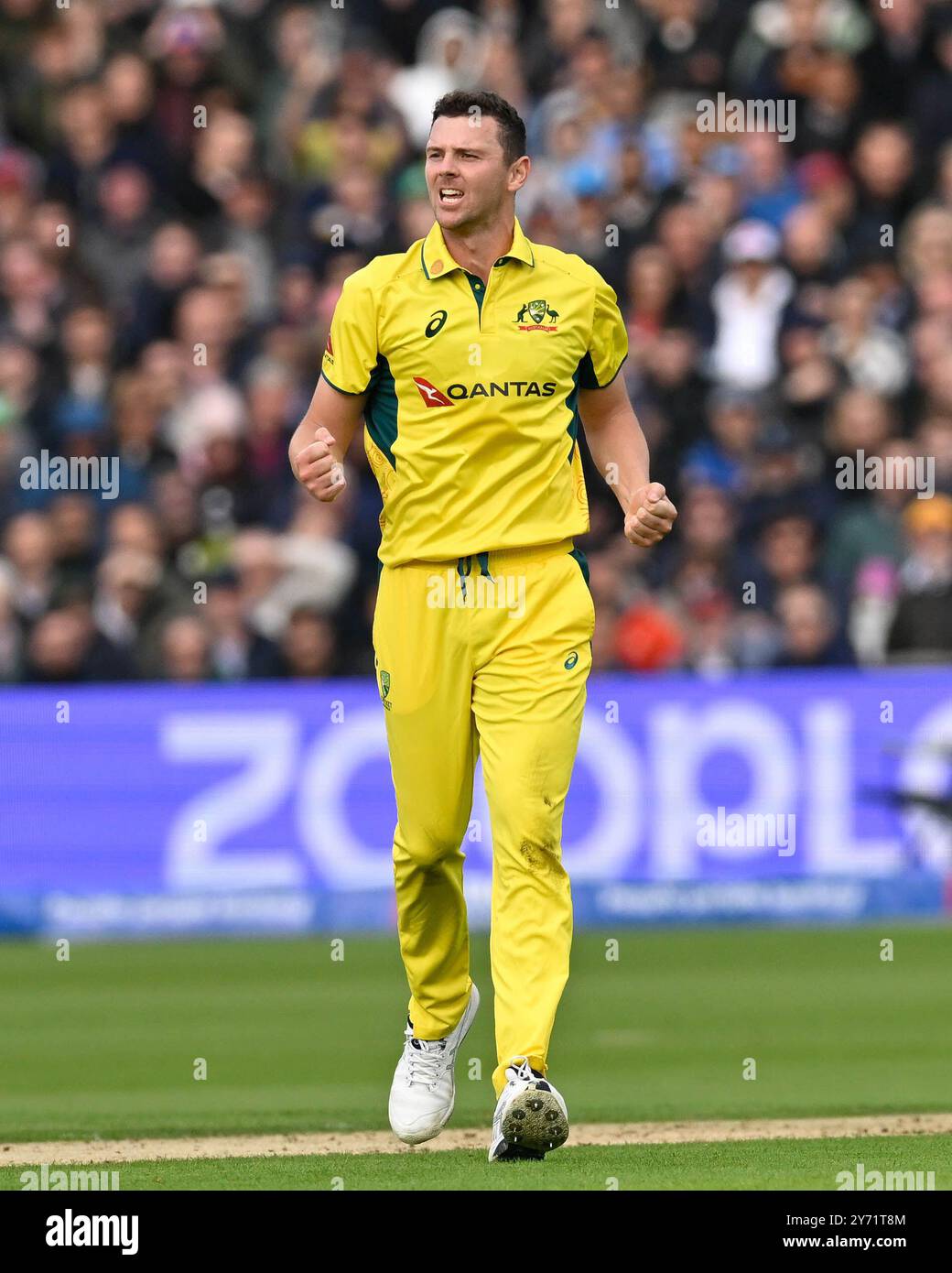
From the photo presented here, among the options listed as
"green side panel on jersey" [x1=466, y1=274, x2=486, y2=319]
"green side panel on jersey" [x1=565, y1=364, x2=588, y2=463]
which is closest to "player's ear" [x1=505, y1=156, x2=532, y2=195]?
"green side panel on jersey" [x1=466, y1=274, x2=486, y2=319]

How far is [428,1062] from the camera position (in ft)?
24.8

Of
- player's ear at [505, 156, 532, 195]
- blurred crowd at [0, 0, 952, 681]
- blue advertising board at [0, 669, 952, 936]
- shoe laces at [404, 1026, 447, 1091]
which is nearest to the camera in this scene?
player's ear at [505, 156, 532, 195]

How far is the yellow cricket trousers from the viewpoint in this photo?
6973 millimetres

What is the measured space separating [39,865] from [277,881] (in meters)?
1.29

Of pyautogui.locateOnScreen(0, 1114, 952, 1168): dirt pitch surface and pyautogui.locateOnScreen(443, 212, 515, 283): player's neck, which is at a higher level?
pyautogui.locateOnScreen(443, 212, 515, 283): player's neck

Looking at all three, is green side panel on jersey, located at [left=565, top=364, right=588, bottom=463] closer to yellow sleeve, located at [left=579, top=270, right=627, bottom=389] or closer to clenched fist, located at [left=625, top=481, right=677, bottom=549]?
yellow sleeve, located at [left=579, top=270, right=627, bottom=389]

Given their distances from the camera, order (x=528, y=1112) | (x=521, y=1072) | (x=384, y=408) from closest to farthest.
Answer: (x=528, y=1112) → (x=521, y=1072) → (x=384, y=408)

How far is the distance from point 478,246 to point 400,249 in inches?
311

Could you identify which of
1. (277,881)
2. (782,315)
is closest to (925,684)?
(782,315)

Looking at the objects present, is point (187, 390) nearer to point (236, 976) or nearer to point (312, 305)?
point (312, 305)

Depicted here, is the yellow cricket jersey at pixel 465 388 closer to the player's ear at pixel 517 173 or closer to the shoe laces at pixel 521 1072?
the player's ear at pixel 517 173

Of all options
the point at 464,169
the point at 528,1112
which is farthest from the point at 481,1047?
the point at 464,169

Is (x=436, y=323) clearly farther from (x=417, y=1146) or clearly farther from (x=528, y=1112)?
(x=417, y=1146)

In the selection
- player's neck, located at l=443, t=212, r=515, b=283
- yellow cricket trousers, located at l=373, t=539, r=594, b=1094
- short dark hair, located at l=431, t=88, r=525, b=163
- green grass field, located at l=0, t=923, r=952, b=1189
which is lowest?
green grass field, located at l=0, t=923, r=952, b=1189
